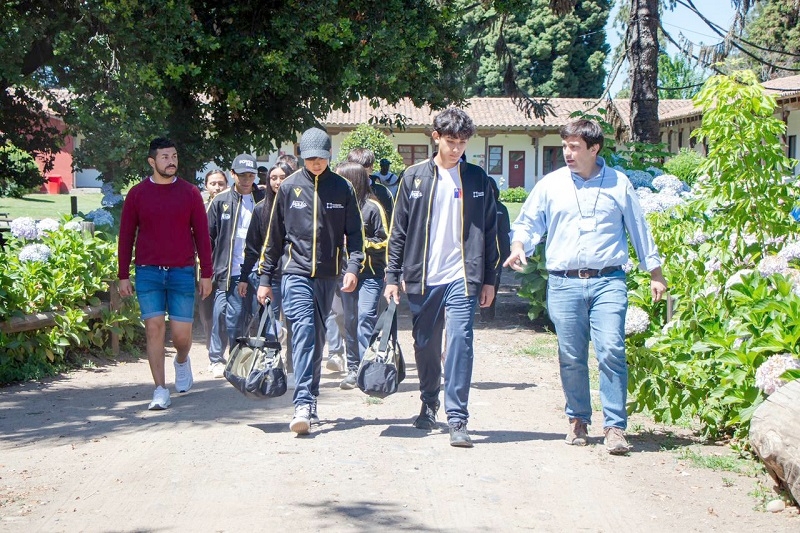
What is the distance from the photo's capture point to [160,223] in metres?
7.08

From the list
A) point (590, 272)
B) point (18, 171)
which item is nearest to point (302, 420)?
point (590, 272)

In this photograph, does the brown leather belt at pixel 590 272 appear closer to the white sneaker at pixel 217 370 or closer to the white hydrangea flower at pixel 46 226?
the white sneaker at pixel 217 370

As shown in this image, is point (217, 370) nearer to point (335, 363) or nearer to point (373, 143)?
point (335, 363)

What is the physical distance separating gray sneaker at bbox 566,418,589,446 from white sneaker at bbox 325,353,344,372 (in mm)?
3340

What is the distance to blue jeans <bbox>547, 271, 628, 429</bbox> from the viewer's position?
571 centimetres

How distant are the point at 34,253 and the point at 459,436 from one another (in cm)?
450

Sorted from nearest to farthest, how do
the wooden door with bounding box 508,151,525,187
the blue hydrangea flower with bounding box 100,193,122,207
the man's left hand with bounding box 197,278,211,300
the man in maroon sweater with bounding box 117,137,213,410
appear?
the man in maroon sweater with bounding box 117,137,213,410
the man's left hand with bounding box 197,278,211,300
the blue hydrangea flower with bounding box 100,193,122,207
the wooden door with bounding box 508,151,525,187

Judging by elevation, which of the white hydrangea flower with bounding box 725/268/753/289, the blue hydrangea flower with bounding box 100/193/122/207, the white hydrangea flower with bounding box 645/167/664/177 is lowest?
the white hydrangea flower with bounding box 725/268/753/289

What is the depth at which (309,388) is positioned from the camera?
6.30 m

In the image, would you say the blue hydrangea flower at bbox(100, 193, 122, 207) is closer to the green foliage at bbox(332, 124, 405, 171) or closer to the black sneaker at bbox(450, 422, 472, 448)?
the black sneaker at bbox(450, 422, 472, 448)

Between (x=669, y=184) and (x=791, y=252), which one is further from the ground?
(x=669, y=184)

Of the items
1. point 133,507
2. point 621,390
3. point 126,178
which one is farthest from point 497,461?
point 126,178

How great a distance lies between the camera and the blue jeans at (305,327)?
20.7 feet

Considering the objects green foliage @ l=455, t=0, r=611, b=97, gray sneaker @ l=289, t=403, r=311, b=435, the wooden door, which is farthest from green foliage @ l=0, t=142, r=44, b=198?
the wooden door
